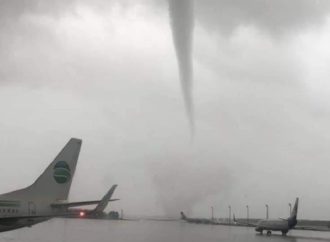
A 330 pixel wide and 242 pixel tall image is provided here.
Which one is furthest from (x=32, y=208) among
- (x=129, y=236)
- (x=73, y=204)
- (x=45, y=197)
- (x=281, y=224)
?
(x=281, y=224)

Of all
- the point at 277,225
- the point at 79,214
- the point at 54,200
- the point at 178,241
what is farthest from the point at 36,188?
the point at 277,225

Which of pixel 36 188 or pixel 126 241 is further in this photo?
pixel 126 241

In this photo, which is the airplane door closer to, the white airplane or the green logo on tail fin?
the white airplane

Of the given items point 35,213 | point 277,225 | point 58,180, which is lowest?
point 277,225

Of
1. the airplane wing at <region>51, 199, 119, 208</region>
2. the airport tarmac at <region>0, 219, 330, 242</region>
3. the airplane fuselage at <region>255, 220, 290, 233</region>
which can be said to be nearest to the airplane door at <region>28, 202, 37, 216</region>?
the airplane wing at <region>51, 199, 119, 208</region>

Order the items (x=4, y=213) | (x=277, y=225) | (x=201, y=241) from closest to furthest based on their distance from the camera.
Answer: (x=4, y=213), (x=201, y=241), (x=277, y=225)

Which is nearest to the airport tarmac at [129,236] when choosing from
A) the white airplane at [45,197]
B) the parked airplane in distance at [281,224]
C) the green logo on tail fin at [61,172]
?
the parked airplane in distance at [281,224]

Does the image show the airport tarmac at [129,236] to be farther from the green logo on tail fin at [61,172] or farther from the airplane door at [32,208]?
the green logo on tail fin at [61,172]

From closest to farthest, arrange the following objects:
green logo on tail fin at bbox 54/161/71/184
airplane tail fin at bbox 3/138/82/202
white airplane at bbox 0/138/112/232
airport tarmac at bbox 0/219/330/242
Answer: white airplane at bbox 0/138/112/232 → airplane tail fin at bbox 3/138/82/202 → green logo on tail fin at bbox 54/161/71/184 → airport tarmac at bbox 0/219/330/242

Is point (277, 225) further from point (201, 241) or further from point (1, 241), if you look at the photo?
point (1, 241)
